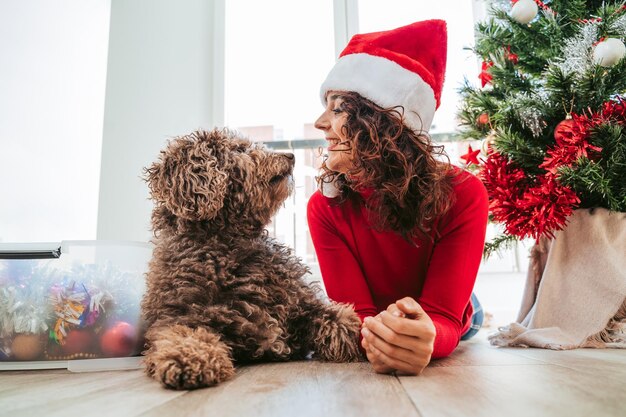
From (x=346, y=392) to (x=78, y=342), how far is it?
91cm

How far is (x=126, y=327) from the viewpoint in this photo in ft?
4.40

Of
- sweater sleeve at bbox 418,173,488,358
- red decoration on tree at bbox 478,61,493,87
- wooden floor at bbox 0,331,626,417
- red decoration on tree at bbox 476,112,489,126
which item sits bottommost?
wooden floor at bbox 0,331,626,417

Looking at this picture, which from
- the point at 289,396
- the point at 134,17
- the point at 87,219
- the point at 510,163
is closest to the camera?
the point at 289,396

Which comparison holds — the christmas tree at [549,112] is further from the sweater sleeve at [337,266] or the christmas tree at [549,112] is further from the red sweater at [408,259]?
the sweater sleeve at [337,266]

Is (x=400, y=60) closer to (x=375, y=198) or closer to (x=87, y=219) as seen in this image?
(x=375, y=198)

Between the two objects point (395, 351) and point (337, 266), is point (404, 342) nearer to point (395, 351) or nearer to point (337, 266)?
point (395, 351)

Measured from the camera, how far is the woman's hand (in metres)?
0.99

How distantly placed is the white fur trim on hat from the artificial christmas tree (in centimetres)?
61

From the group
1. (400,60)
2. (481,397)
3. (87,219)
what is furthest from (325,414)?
(87,219)

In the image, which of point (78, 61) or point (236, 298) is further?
point (78, 61)

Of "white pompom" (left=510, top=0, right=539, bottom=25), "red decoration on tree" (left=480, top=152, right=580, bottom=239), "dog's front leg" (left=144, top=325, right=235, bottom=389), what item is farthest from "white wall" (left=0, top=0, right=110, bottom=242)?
"white pompom" (left=510, top=0, right=539, bottom=25)

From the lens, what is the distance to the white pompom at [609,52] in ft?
5.20

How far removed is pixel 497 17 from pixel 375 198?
1231 millimetres

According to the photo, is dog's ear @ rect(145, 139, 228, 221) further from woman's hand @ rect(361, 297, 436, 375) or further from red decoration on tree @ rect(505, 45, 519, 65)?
red decoration on tree @ rect(505, 45, 519, 65)
